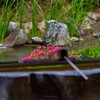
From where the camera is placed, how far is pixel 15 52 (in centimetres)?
973

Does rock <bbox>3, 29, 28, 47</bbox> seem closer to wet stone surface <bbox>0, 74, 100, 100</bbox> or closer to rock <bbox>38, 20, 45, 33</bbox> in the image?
rock <bbox>38, 20, 45, 33</bbox>

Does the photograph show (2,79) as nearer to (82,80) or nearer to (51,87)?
(51,87)

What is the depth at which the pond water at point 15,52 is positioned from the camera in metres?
8.98

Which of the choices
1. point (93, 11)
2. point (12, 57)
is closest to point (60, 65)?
point (12, 57)

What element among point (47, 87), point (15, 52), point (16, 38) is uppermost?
point (47, 87)

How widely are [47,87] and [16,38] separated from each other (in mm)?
8131

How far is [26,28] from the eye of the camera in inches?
450

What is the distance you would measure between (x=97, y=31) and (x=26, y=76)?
920cm

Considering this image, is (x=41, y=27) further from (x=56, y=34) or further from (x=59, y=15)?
(x=56, y=34)

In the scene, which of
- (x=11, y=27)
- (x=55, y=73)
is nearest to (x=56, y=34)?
(x=11, y=27)

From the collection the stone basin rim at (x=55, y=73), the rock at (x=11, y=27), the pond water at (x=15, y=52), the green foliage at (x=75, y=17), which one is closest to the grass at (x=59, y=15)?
the green foliage at (x=75, y=17)

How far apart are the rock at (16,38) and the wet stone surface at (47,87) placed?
797 centimetres

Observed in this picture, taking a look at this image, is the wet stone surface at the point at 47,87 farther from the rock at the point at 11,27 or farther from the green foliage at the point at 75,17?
the rock at the point at 11,27

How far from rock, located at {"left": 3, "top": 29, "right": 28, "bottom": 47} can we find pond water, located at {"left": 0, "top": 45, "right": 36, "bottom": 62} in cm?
19
